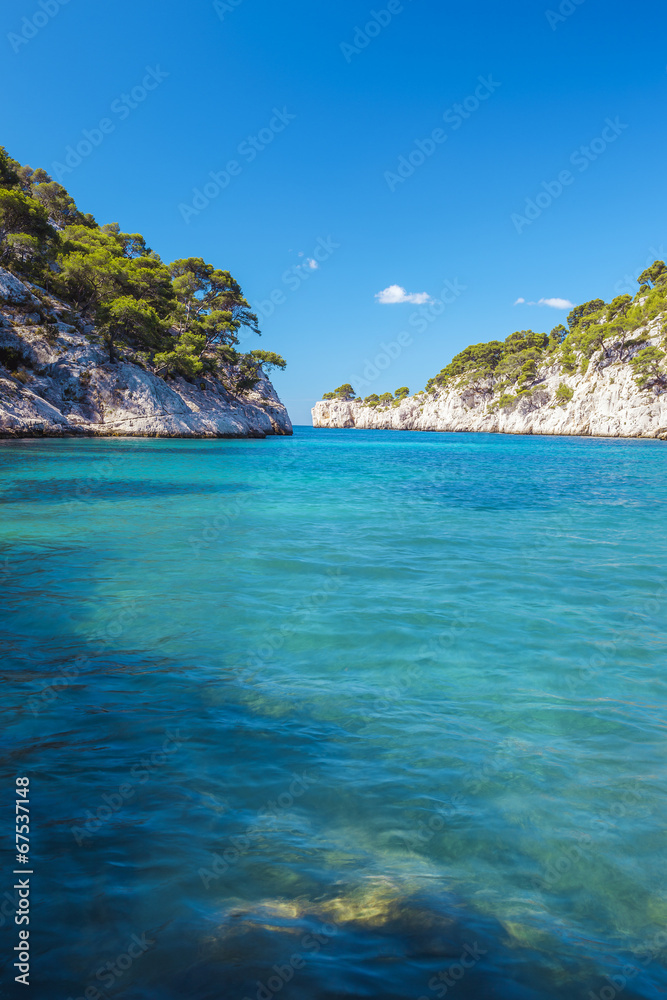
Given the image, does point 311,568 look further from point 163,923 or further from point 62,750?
point 163,923

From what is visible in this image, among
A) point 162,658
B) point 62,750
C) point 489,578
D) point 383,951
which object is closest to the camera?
point 383,951

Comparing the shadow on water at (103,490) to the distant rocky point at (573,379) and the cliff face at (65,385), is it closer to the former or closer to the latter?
the cliff face at (65,385)

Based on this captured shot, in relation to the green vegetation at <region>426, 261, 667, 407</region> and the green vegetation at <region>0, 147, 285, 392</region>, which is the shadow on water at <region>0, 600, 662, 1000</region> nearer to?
the green vegetation at <region>0, 147, 285, 392</region>

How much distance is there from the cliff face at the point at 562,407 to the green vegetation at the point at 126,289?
4835cm

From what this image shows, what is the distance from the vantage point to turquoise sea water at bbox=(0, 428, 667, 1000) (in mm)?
2355

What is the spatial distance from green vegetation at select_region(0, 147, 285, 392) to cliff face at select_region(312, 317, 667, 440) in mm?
48348

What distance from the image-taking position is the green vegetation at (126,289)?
A: 44938mm

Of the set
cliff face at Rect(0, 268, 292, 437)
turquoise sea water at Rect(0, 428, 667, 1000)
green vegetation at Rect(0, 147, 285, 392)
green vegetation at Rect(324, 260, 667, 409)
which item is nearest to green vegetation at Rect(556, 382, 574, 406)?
green vegetation at Rect(324, 260, 667, 409)

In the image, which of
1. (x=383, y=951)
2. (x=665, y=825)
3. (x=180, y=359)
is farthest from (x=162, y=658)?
(x=180, y=359)

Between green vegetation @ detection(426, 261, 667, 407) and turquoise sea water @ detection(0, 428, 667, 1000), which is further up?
green vegetation @ detection(426, 261, 667, 407)

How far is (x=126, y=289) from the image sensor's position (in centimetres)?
5634

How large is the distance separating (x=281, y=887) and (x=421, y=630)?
13.0 feet

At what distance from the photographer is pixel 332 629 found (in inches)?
254

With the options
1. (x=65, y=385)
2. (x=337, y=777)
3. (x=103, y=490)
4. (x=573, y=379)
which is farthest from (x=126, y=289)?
(x=573, y=379)
